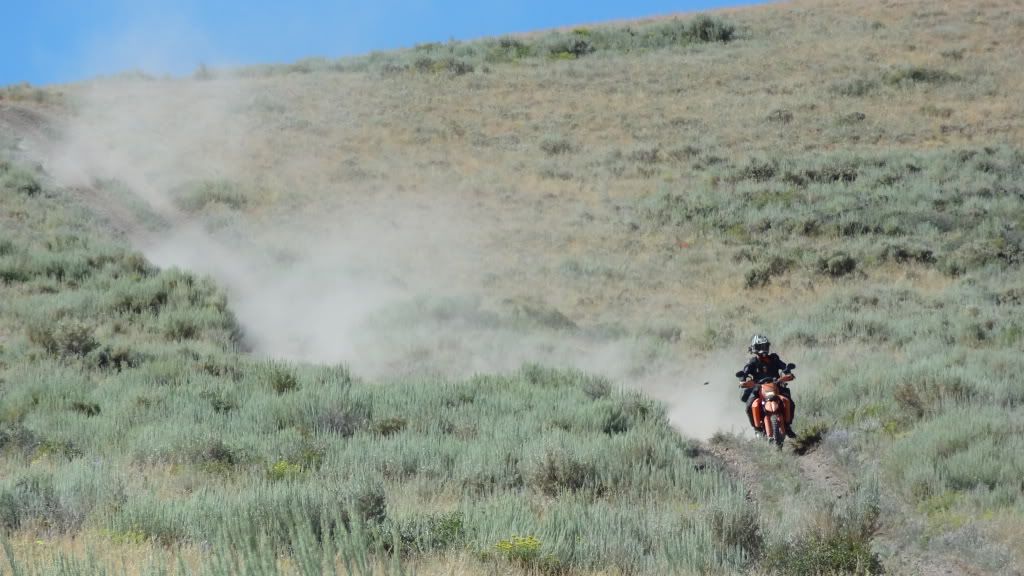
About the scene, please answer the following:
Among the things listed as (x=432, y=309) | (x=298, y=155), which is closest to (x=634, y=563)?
(x=432, y=309)

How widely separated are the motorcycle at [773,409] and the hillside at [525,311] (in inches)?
13.7

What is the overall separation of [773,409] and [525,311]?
8.61 m

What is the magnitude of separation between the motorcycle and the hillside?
0.35 metres

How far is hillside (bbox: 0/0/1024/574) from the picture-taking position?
21.3 ft

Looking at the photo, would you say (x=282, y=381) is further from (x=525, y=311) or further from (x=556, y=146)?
(x=556, y=146)

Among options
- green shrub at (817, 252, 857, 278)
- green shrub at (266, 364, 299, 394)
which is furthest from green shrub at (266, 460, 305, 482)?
green shrub at (817, 252, 857, 278)

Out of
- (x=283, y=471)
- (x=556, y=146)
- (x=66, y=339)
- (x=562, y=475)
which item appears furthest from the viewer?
(x=556, y=146)

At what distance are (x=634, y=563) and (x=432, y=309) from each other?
13.0 m

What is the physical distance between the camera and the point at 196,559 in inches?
200

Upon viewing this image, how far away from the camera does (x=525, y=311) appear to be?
19.1 meters

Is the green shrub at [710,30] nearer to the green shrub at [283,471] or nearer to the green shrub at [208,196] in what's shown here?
the green shrub at [208,196]

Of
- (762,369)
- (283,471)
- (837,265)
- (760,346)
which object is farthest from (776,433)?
(837,265)

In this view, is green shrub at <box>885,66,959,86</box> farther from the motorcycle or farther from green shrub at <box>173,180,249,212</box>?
the motorcycle

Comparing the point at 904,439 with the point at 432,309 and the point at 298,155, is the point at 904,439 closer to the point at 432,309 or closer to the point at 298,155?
the point at 432,309
